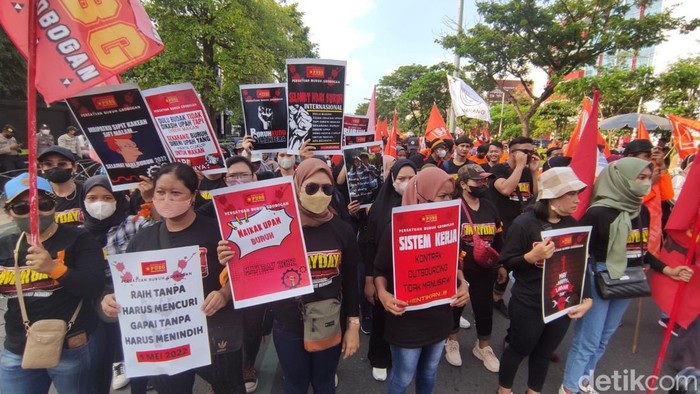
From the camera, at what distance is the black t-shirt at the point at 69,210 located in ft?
10.0

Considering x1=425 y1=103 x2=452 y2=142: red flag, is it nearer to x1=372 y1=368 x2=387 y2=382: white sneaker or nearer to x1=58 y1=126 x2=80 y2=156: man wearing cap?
x1=372 y1=368 x2=387 y2=382: white sneaker

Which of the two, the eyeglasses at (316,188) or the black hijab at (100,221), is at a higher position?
the eyeglasses at (316,188)

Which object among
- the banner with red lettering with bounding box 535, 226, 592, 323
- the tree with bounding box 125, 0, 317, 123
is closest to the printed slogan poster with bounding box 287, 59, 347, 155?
the banner with red lettering with bounding box 535, 226, 592, 323

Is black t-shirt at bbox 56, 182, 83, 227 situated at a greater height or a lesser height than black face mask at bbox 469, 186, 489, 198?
lesser

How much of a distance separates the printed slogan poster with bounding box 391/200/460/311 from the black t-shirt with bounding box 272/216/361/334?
0.34m

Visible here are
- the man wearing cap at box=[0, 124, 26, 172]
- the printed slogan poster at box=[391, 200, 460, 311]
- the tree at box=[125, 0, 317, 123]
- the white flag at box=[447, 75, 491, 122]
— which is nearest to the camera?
the printed slogan poster at box=[391, 200, 460, 311]

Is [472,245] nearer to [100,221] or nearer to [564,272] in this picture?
[564,272]

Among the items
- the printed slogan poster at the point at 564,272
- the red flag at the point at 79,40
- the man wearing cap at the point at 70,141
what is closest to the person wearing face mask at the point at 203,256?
the red flag at the point at 79,40

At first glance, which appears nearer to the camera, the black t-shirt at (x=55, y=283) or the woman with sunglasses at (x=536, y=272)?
the black t-shirt at (x=55, y=283)

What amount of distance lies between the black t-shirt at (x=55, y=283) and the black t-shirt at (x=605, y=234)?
3.46m

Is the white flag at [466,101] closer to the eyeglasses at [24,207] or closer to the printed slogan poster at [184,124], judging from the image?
the printed slogan poster at [184,124]

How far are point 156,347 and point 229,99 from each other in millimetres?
15986

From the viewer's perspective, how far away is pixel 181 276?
1.90m

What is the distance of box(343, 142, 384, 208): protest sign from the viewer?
3840mm
